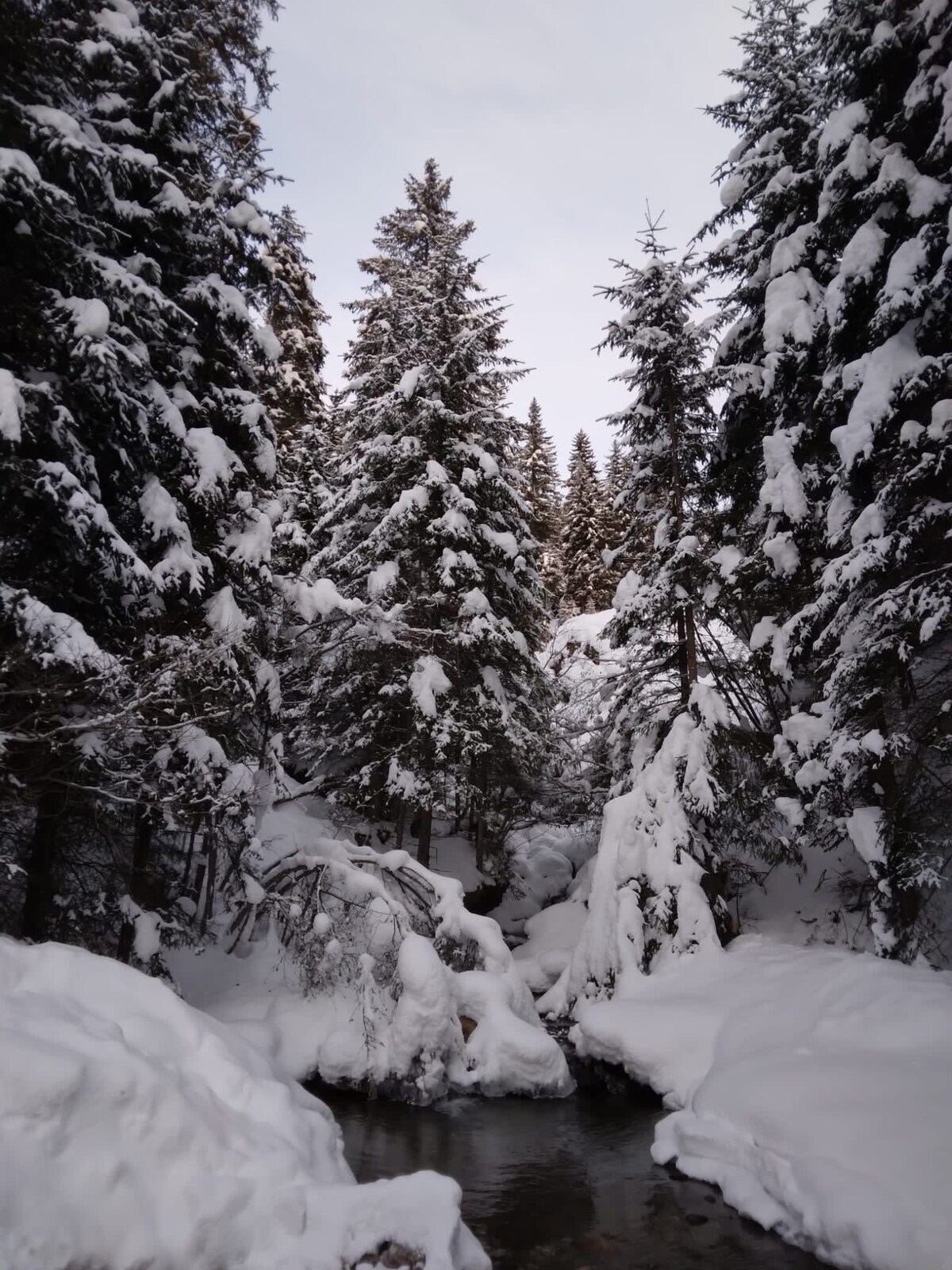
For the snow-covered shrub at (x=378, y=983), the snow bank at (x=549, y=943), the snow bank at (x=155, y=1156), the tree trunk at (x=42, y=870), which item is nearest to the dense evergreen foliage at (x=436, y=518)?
the tree trunk at (x=42, y=870)

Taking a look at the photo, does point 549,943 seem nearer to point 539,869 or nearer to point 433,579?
point 539,869

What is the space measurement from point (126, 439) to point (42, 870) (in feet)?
17.8

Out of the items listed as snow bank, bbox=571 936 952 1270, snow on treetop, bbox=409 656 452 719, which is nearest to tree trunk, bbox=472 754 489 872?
snow on treetop, bbox=409 656 452 719

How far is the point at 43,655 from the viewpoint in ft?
23.1

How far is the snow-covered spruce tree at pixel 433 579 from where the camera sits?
51.9ft

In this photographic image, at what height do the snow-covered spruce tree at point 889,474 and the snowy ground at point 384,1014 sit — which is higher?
the snow-covered spruce tree at point 889,474

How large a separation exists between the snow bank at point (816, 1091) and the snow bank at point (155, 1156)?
306 cm

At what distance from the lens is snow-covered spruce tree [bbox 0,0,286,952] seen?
8062mm

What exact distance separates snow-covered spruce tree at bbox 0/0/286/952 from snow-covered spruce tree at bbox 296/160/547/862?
4283mm

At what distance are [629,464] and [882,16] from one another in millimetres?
7861

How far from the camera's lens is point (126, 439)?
9742 millimetres

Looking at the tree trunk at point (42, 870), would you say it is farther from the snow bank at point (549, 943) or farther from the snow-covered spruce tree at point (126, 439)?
the snow bank at point (549, 943)

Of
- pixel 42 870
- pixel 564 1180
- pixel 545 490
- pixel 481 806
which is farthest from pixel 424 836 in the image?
pixel 545 490

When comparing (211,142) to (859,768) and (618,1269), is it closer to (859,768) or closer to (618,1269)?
(859,768)
